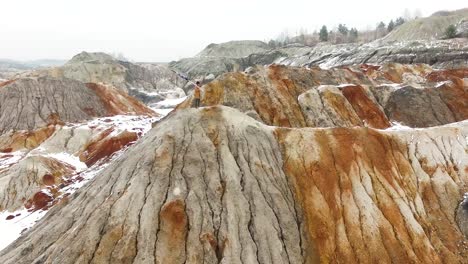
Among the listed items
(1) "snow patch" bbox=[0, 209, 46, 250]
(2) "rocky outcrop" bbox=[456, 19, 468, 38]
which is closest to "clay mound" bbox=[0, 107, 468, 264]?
(1) "snow patch" bbox=[0, 209, 46, 250]

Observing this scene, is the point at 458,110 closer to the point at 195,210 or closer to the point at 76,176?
the point at 195,210

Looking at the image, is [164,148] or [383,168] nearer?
[164,148]

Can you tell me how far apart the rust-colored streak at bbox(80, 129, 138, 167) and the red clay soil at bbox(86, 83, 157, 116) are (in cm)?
2345

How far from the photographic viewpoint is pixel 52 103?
217 ft

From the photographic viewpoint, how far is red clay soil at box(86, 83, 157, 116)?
7212cm

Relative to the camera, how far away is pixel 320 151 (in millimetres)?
28797

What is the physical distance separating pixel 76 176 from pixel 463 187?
3418cm

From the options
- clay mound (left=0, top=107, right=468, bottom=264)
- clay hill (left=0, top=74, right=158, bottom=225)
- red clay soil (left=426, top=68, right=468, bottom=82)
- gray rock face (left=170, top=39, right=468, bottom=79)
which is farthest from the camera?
gray rock face (left=170, top=39, right=468, bottom=79)

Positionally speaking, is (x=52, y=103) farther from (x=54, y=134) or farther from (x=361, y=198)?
(x=361, y=198)

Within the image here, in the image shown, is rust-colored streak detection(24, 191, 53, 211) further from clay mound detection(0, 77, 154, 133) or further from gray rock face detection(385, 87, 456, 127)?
gray rock face detection(385, 87, 456, 127)

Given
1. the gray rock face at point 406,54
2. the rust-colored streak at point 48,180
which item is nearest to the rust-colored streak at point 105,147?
the rust-colored streak at point 48,180

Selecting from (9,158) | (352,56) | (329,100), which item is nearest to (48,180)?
(9,158)

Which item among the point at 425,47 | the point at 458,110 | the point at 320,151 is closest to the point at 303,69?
the point at 458,110

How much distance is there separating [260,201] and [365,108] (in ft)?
89.4
